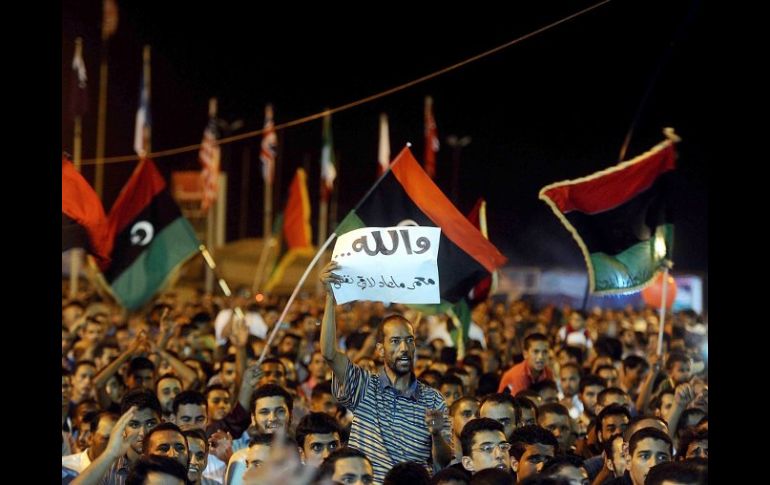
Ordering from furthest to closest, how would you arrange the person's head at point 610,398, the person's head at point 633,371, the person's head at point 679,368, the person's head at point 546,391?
the person's head at point 633,371 < the person's head at point 679,368 < the person's head at point 546,391 < the person's head at point 610,398

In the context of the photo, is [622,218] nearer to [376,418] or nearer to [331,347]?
[376,418]

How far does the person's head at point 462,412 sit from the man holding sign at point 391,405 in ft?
2.57

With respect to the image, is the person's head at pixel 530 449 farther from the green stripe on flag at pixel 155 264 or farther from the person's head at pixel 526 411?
the green stripe on flag at pixel 155 264

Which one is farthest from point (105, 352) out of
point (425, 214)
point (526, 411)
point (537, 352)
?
point (526, 411)

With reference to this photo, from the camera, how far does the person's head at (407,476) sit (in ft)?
18.1

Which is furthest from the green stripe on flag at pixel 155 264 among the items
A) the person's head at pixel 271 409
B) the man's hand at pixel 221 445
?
the person's head at pixel 271 409

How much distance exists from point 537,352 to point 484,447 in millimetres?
3636

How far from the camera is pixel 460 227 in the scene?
30.9 feet

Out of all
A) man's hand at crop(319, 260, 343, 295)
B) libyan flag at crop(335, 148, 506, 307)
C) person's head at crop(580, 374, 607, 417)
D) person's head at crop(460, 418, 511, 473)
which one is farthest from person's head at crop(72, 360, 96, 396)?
person's head at crop(460, 418, 511, 473)

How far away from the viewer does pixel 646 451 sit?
628 centimetres

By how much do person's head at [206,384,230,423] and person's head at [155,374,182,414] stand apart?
1.00ft

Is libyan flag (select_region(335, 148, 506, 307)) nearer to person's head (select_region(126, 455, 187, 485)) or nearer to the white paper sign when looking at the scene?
the white paper sign
